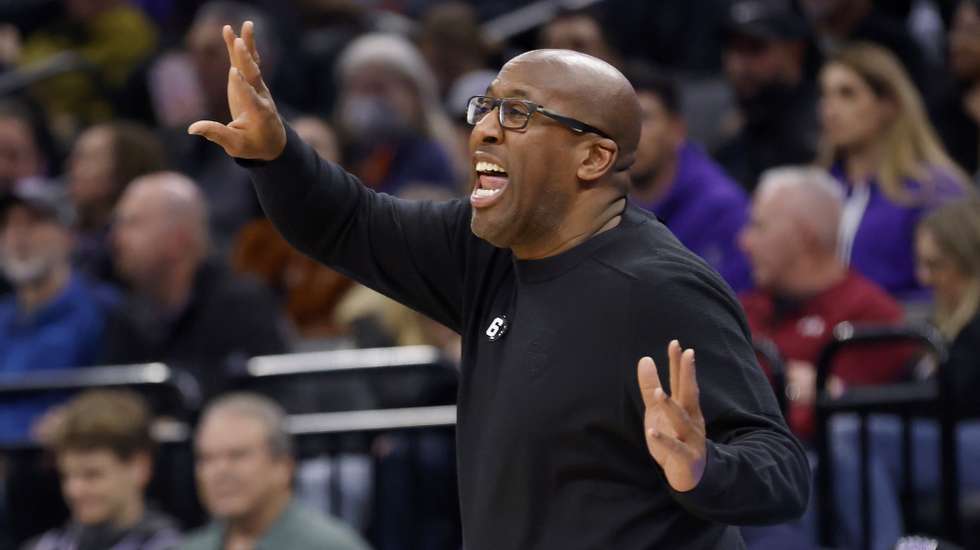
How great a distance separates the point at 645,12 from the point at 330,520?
4.87 meters

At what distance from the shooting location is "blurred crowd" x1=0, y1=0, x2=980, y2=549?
6645 mm

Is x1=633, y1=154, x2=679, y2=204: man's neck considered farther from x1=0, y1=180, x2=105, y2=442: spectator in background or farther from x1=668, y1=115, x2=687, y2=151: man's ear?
x1=0, y1=180, x2=105, y2=442: spectator in background

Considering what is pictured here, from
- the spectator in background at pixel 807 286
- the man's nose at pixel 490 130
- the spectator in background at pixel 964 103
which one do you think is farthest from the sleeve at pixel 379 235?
the spectator in background at pixel 964 103

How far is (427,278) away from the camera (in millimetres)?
3623

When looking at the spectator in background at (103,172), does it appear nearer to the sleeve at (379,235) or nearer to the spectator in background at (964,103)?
the spectator in background at (964,103)

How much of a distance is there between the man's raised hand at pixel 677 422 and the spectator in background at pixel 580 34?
619 cm

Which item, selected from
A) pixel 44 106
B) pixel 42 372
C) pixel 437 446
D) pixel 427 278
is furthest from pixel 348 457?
pixel 44 106

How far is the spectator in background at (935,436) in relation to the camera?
6305 millimetres

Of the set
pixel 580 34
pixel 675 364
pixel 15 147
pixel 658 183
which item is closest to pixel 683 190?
pixel 658 183

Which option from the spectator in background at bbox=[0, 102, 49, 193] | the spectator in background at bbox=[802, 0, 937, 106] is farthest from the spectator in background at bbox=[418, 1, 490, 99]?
the spectator in background at bbox=[0, 102, 49, 193]

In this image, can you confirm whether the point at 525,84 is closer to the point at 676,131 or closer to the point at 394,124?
the point at 676,131

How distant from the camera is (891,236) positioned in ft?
25.0

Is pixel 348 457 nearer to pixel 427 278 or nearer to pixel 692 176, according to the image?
pixel 692 176

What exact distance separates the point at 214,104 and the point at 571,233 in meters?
7.05
